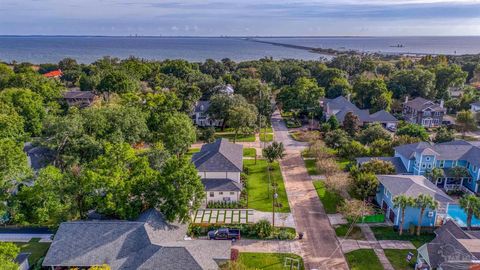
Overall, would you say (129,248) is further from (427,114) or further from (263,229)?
(427,114)

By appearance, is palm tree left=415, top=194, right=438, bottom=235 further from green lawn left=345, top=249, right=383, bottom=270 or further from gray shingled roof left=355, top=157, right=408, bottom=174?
gray shingled roof left=355, top=157, right=408, bottom=174

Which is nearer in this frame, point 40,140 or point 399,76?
point 40,140

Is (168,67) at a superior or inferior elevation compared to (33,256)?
superior

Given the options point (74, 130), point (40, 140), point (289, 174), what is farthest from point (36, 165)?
point (289, 174)

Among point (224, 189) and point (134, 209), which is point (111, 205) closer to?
point (134, 209)

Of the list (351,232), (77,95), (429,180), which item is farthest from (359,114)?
(77,95)

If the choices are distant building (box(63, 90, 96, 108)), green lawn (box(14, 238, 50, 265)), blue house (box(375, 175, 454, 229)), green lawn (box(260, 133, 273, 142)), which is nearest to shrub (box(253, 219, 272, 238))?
blue house (box(375, 175, 454, 229))
